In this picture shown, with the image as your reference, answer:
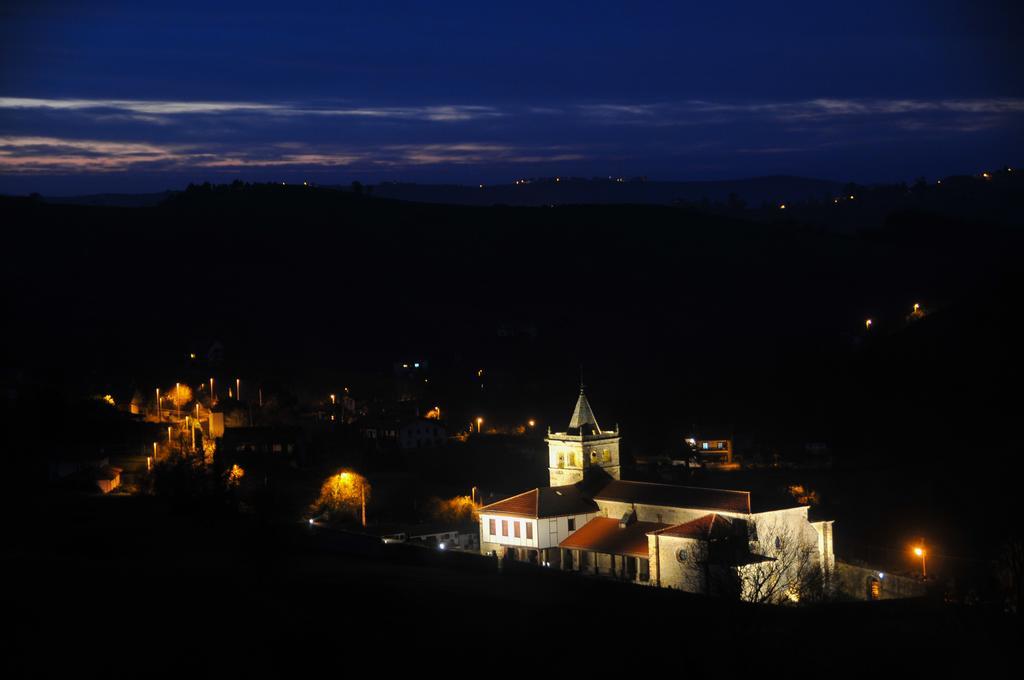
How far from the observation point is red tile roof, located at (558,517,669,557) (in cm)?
5134

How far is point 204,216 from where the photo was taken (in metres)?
154

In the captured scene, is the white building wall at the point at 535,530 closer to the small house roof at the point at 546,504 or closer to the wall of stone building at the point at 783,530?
the small house roof at the point at 546,504

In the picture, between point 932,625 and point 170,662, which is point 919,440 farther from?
point 170,662

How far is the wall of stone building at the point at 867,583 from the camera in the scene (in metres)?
46.0

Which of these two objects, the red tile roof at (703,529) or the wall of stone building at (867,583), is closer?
the wall of stone building at (867,583)

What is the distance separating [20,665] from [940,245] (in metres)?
163

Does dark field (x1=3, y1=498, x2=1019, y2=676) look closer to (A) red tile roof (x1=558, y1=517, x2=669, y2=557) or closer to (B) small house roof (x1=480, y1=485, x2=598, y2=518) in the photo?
(A) red tile roof (x1=558, y1=517, x2=669, y2=557)

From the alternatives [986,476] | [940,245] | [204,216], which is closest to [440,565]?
[986,476]

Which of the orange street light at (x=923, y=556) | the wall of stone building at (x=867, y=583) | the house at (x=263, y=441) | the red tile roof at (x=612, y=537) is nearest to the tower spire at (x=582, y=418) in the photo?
the red tile roof at (x=612, y=537)

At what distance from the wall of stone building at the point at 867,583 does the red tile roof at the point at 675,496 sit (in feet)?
15.1

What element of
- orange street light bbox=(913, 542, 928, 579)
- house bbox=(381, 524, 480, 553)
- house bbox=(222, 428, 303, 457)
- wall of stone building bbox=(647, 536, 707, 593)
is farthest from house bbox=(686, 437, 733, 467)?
wall of stone building bbox=(647, 536, 707, 593)

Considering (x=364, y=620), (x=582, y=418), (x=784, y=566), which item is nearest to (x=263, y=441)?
(x=582, y=418)

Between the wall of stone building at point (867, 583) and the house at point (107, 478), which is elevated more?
the house at point (107, 478)

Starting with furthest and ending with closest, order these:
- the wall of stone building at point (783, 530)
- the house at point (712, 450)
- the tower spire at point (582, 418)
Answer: the house at point (712, 450) < the tower spire at point (582, 418) < the wall of stone building at point (783, 530)
